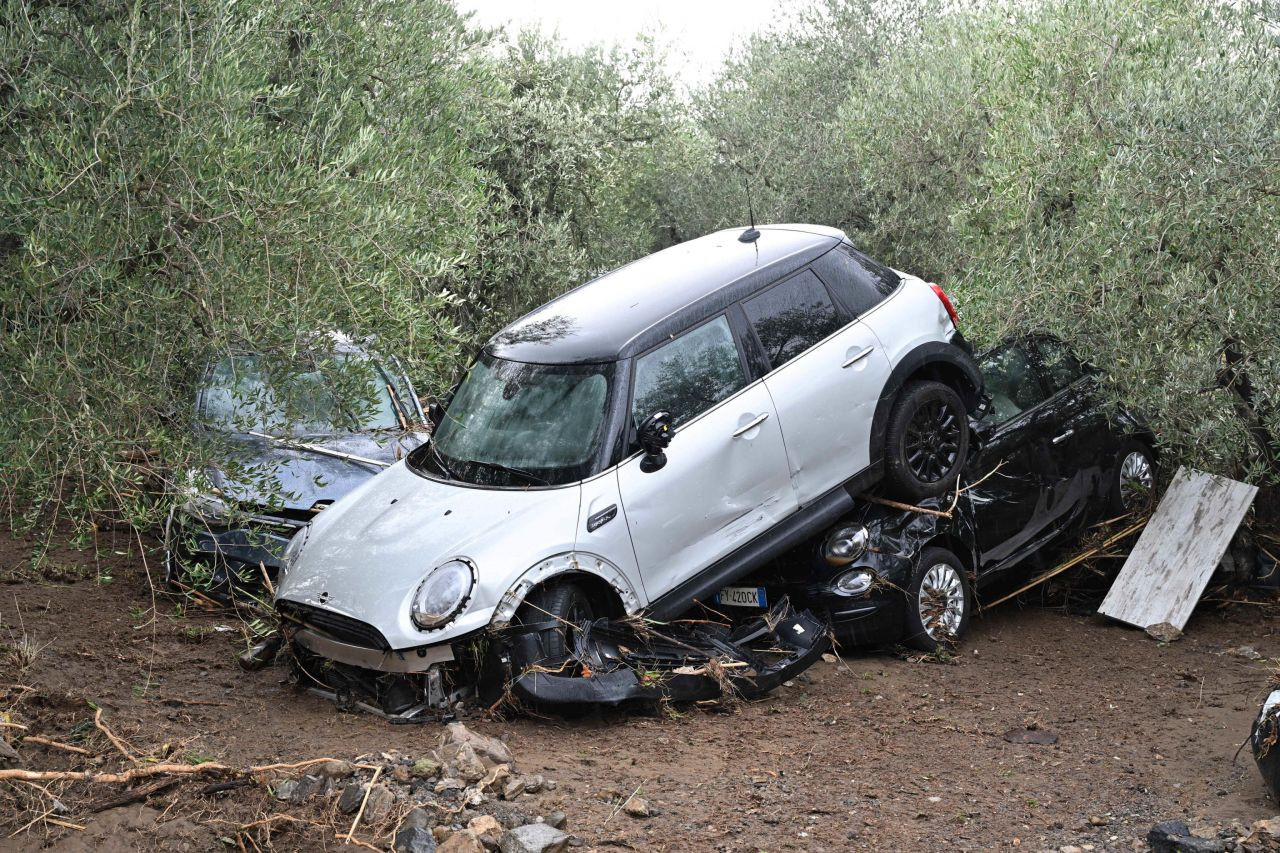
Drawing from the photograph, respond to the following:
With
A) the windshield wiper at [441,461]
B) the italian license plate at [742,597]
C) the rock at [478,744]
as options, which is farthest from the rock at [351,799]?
the italian license plate at [742,597]

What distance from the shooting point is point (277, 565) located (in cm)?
815

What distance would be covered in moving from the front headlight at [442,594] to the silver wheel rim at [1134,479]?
5.39m

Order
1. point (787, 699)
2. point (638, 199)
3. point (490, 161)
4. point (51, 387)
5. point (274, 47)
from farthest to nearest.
Answer: point (638, 199) → point (490, 161) → point (787, 699) → point (274, 47) → point (51, 387)

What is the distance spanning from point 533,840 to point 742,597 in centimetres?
285

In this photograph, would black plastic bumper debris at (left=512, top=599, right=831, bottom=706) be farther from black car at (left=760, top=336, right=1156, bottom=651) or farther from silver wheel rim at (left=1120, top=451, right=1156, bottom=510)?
silver wheel rim at (left=1120, top=451, right=1156, bottom=510)

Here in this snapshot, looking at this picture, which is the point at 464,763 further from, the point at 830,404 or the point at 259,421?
the point at 830,404

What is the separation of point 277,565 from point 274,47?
3382 millimetres

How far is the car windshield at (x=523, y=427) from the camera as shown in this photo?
6840mm

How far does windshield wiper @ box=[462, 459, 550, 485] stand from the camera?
6789mm

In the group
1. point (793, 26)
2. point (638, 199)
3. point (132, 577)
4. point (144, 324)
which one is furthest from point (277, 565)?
point (793, 26)

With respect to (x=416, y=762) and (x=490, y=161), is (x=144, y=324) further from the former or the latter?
(x=490, y=161)

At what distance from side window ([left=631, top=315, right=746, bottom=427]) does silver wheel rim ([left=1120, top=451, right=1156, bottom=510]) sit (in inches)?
145

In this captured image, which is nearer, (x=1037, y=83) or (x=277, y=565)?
(x=277, y=565)

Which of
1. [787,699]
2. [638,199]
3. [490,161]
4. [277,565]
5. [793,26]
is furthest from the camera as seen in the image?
[793,26]
